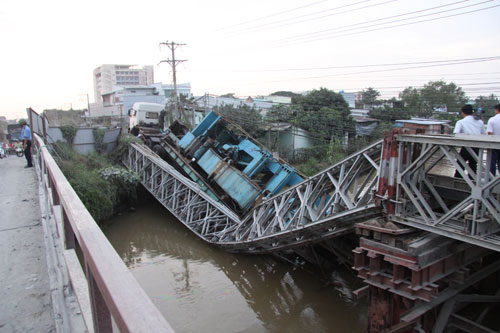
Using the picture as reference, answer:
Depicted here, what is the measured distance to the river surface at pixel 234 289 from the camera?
25.2 ft

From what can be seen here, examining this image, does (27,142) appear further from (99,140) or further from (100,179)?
(99,140)

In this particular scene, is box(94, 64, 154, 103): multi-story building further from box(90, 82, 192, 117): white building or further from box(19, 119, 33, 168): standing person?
box(19, 119, 33, 168): standing person

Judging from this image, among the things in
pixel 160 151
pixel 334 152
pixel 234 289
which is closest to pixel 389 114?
pixel 334 152

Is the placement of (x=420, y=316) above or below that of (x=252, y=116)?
below

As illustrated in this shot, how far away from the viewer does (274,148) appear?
25.3 metres

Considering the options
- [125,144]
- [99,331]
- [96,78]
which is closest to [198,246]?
[125,144]

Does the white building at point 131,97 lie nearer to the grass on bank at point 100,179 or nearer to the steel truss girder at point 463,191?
the grass on bank at point 100,179

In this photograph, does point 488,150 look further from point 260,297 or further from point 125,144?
point 125,144

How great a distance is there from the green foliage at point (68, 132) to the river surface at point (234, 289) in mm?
5928

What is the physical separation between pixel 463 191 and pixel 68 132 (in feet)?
51.1

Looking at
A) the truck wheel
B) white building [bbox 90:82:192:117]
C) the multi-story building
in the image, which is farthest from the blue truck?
the multi-story building

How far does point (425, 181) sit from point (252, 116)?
68.4ft

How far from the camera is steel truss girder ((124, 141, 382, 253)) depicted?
6461 millimetres

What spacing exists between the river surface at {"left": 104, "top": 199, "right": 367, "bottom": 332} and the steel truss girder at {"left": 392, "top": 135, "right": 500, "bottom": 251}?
3.45 metres
